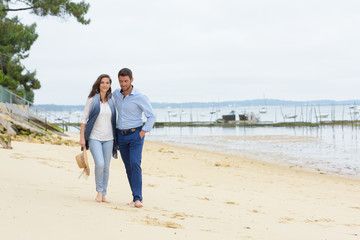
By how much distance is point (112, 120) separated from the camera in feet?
18.5

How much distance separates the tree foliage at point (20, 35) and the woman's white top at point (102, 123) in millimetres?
10859

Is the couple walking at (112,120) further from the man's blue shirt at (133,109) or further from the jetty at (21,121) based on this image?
the jetty at (21,121)

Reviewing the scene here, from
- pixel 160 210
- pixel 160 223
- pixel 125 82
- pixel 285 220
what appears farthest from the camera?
pixel 285 220

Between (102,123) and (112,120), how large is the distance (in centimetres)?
14

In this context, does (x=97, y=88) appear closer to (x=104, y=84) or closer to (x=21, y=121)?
(x=104, y=84)

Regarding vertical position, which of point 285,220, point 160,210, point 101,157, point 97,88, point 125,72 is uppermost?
point 125,72

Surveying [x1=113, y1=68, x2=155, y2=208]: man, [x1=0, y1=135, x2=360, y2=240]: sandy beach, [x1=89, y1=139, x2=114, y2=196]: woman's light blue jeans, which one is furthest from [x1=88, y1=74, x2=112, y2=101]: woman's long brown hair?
[x1=0, y1=135, x2=360, y2=240]: sandy beach

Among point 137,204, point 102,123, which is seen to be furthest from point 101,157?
point 137,204

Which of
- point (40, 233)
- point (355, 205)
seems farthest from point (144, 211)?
point (355, 205)

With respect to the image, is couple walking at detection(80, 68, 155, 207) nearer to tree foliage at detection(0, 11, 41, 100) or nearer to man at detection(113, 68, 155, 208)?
man at detection(113, 68, 155, 208)

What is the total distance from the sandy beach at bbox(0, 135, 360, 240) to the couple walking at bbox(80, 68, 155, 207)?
683mm

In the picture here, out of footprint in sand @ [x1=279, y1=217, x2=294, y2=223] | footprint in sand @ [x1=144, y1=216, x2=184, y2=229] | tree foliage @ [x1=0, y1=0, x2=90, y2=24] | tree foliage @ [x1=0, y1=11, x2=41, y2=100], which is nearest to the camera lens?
footprint in sand @ [x1=144, y1=216, x2=184, y2=229]

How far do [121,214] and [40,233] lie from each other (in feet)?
4.45

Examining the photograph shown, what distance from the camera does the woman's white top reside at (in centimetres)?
556
